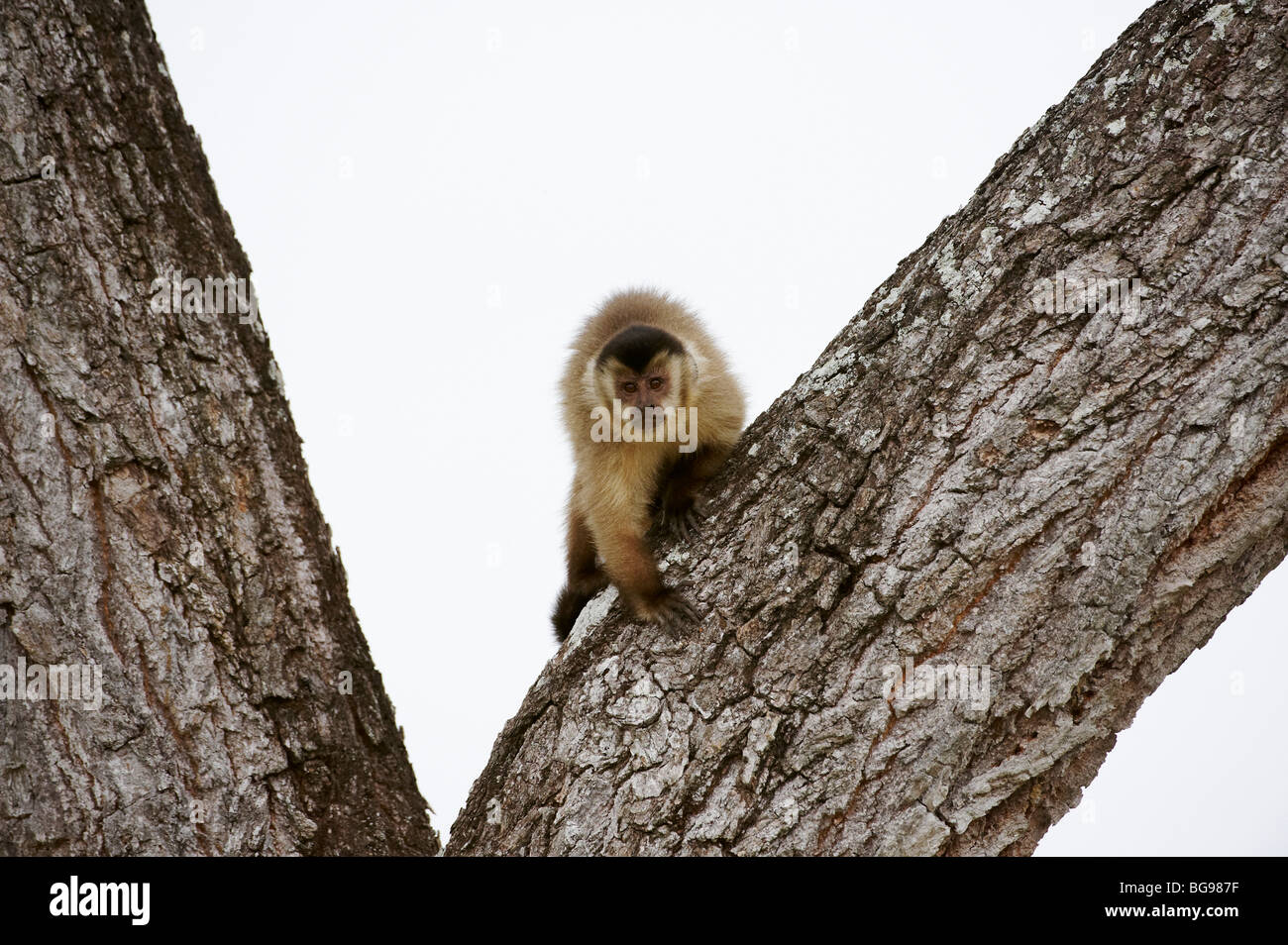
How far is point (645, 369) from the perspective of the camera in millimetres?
5301

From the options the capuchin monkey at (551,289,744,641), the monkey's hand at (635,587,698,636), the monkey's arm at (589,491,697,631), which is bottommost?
the monkey's hand at (635,587,698,636)

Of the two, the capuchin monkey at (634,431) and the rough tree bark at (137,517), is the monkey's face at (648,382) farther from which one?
the rough tree bark at (137,517)

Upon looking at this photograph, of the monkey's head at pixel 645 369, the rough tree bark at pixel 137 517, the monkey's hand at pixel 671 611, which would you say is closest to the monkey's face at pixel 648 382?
the monkey's head at pixel 645 369

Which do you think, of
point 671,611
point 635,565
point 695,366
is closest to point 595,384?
point 695,366

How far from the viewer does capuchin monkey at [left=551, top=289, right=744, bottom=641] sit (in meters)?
4.95

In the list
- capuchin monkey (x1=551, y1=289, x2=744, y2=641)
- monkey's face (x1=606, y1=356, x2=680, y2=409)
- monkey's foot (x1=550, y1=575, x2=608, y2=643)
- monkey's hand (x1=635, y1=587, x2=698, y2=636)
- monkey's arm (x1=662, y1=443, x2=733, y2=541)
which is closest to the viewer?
monkey's hand (x1=635, y1=587, x2=698, y2=636)

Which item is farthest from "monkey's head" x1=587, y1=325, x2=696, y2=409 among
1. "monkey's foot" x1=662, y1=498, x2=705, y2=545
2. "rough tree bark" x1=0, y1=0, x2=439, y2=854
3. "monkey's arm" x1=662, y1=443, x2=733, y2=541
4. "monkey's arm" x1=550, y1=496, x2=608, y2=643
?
"rough tree bark" x1=0, y1=0, x2=439, y2=854

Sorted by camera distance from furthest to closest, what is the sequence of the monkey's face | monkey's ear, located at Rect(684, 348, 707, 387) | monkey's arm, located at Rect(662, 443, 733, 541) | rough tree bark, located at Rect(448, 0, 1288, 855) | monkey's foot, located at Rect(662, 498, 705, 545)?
monkey's ear, located at Rect(684, 348, 707, 387) < the monkey's face < monkey's arm, located at Rect(662, 443, 733, 541) < monkey's foot, located at Rect(662, 498, 705, 545) < rough tree bark, located at Rect(448, 0, 1288, 855)

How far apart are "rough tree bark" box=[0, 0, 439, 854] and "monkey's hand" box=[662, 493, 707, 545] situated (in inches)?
50.3

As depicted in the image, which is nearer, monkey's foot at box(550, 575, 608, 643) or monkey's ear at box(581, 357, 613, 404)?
monkey's ear at box(581, 357, 613, 404)

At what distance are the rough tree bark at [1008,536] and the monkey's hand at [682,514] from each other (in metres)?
0.41

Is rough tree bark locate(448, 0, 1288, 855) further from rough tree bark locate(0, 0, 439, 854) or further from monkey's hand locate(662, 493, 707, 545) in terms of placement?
rough tree bark locate(0, 0, 439, 854)

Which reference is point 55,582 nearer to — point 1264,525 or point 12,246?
point 12,246

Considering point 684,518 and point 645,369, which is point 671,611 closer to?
point 684,518
